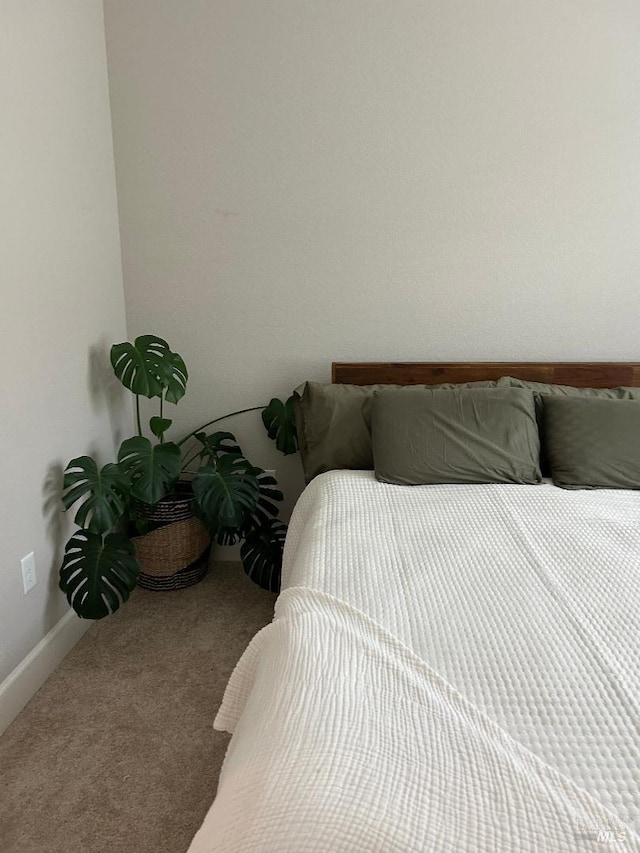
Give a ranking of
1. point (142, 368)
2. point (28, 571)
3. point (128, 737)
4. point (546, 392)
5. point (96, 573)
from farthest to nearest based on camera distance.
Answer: point (546, 392)
point (142, 368)
point (96, 573)
point (28, 571)
point (128, 737)

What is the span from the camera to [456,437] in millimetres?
2234

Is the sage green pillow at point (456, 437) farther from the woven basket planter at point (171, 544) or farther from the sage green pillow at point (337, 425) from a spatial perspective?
the woven basket planter at point (171, 544)

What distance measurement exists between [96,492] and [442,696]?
141cm

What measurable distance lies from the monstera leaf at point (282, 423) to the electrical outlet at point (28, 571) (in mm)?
1005

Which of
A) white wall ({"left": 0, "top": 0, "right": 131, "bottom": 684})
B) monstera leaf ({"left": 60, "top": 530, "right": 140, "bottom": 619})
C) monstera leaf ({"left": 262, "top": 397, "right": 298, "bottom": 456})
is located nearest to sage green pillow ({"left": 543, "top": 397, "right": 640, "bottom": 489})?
monstera leaf ({"left": 262, "top": 397, "right": 298, "bottom": 456})

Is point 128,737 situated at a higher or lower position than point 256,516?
lower

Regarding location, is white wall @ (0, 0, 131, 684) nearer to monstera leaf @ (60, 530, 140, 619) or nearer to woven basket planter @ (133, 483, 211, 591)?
monstera leaf @ (60, 530, 140, 619)

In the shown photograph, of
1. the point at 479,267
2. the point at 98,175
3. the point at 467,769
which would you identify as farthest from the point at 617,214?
the point at 467,769

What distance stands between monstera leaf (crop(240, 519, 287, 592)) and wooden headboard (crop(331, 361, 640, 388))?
691 mm

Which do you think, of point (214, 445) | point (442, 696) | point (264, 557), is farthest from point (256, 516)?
point (442, 696)

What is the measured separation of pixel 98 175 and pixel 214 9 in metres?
0.76

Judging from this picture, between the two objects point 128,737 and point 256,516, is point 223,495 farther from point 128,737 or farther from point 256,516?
point 128,737

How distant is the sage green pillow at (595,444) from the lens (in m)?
2.17

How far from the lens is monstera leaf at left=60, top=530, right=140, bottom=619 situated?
2.04 metres
